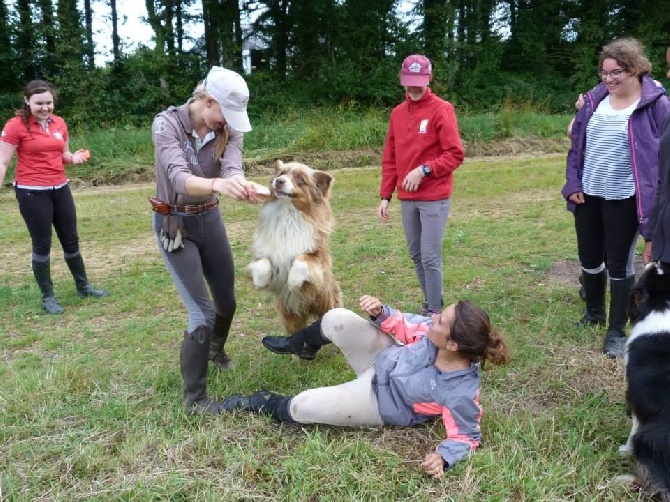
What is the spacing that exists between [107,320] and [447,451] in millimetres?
3320

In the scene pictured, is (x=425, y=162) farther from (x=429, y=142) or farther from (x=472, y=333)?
(x=472, y=333)

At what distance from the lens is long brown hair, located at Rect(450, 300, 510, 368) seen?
8.70 ft

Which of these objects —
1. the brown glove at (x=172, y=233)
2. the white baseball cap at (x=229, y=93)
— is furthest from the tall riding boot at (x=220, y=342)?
the white baseball cap at (x=229, y=93)

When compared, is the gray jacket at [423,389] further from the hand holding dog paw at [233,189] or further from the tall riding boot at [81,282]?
the tall riding boot at [81,282]

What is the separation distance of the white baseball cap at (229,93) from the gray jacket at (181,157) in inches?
9.3

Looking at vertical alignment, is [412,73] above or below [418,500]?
above

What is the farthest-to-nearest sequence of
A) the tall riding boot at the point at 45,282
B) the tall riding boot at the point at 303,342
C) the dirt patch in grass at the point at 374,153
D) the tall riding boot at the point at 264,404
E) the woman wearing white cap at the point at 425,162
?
the dirt patch in grass at the point at 374,153 < the tall riding boot at the point at 45,282 < the woman wearing white cap at the point at 425,162 < the tall riding boot at the point at 303,342 < the tall riding boot at the point at 264,404

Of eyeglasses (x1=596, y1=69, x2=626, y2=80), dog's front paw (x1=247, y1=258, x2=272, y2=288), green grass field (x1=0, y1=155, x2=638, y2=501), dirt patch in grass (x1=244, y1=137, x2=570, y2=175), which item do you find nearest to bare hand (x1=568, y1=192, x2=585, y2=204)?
eyeglasses (x1=596, y1=69, x2=626, y2=80)

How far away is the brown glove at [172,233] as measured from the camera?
9.93 ft

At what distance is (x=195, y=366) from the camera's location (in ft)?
10.4

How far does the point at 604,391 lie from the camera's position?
330 centimetres

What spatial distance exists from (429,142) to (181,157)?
2.03m

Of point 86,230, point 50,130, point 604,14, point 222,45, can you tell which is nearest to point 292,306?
point 50,130

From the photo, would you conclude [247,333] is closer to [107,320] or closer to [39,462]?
[107,320]
